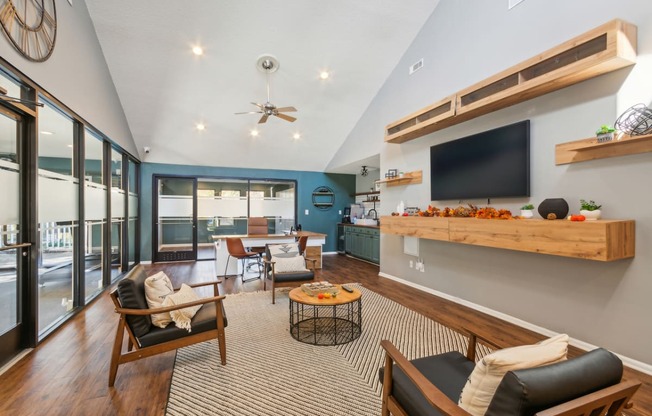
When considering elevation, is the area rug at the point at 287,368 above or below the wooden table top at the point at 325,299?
below

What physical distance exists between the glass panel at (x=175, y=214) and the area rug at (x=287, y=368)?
479cm

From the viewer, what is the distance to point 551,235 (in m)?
2.71

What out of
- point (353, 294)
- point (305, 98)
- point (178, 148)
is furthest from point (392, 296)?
point (178, 148)

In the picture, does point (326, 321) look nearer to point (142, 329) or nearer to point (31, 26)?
point (142, 329)

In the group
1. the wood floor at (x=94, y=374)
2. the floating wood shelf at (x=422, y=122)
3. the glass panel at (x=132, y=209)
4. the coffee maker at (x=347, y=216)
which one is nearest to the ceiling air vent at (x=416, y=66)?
the floating wood shelf at (x=422, y=122)

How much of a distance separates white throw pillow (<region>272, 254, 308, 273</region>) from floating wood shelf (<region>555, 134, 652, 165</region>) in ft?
11.0

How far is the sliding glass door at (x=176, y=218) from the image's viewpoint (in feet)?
24.5

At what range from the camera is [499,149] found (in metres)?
3.51

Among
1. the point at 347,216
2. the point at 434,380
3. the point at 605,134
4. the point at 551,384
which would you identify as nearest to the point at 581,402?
the point at 551,384

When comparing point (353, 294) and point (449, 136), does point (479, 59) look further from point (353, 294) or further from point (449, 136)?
point (353, 294)

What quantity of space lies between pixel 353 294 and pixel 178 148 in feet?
19.5

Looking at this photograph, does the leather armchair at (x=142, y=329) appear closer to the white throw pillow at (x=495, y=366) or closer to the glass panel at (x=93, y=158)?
the white throw pillow at (x=495, y=366)

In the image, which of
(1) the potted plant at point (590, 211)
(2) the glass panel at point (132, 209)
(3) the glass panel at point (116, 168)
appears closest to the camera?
(1) the potted plant at point (590, 211)

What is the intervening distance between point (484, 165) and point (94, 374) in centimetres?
447
